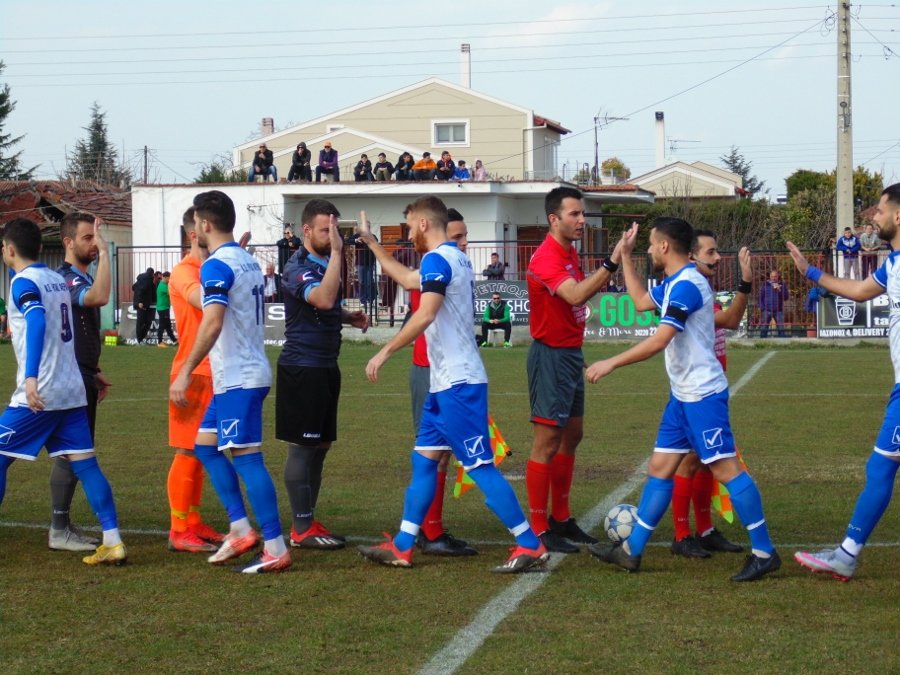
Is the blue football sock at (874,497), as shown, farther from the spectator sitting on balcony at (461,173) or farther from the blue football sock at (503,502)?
the spectator sitting on balcony at (461,173)

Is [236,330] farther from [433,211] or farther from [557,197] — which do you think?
[557,197]

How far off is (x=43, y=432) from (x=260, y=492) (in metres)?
1.39

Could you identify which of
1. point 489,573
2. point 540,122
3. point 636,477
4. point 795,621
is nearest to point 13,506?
point 489,573

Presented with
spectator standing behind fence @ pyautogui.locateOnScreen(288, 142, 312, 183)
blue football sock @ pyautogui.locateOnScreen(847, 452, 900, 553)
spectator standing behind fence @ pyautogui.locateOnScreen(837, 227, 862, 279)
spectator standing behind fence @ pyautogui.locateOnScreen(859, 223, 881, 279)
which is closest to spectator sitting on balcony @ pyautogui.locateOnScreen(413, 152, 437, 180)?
spectator standing behind fence @ pyautogui.locateOnScreen(288, 142, 312, 183)

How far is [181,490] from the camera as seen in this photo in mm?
7746

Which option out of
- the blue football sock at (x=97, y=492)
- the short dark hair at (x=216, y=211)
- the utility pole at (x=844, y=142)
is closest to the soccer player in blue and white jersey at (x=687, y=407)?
the short dark hair at (x=216, y=211)

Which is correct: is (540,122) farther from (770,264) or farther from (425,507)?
(425,507)

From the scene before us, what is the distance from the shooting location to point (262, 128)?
6806cm

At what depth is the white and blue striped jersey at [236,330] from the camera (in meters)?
6.89

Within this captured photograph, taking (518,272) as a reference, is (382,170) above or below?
above

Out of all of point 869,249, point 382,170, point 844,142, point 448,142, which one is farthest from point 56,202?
point 869,249

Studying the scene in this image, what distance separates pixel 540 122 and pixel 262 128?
→ 17.9 metres

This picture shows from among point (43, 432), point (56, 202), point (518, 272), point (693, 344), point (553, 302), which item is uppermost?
point (56, 202)

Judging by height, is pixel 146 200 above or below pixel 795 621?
above
